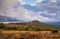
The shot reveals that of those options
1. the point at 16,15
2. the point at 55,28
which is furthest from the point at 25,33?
the point at 55,28

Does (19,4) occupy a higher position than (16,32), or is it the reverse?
(19,4)

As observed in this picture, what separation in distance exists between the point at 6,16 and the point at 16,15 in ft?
1.08

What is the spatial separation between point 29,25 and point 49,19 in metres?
0.67

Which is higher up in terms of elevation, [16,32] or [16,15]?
[16,15]

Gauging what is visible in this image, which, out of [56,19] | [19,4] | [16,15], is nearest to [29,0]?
[19,4]

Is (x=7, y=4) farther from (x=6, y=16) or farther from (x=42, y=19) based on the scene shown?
(x=42, y=19)

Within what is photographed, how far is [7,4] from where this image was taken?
488cm

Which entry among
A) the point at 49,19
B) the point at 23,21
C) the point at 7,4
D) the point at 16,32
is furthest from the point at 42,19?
the point at 7,4

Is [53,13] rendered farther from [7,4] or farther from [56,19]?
[7,4]

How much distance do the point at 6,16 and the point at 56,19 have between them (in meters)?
1.61

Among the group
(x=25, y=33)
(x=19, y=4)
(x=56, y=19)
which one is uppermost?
(x=19, y=4)

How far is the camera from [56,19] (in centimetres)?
476

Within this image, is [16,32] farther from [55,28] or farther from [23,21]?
[55,28]

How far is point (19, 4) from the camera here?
4879mm
